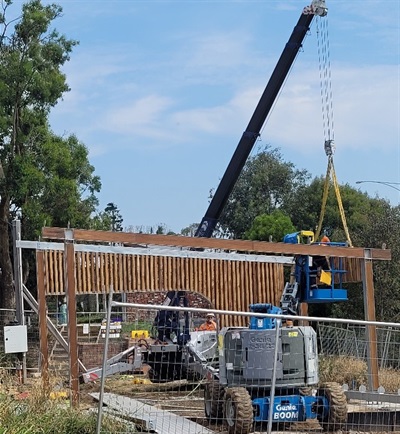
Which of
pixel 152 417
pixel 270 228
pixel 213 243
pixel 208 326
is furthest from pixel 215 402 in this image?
pixel 270 228

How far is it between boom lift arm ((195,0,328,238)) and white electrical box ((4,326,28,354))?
9.20 meters

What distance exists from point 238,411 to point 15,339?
6692mm

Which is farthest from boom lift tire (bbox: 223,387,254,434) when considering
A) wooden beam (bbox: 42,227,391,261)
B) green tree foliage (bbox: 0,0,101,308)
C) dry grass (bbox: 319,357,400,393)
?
green tree foliage (bbox: 0,0,101,308)

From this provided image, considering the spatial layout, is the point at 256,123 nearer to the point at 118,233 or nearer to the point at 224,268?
the point at 224,268

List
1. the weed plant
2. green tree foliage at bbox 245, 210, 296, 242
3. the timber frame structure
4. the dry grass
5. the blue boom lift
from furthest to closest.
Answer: green tree foliage at bbox 245, 210, 296, 242 < the dry grass < the timber frame structure < the blue boom lift < the weed plant

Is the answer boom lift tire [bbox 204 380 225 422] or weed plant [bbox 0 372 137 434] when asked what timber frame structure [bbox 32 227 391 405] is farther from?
boom lift tire [bbox 204 380 225 422]

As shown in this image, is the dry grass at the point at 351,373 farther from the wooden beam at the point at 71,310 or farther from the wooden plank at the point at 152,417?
the wooden plank at the point at 152,417

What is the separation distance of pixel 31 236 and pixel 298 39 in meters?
13.4

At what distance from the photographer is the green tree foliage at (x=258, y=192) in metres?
65.8

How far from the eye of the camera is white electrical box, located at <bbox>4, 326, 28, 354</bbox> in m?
17.9

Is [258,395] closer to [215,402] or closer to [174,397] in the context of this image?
[215,402]

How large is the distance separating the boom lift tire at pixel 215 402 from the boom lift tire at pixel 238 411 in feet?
2.01

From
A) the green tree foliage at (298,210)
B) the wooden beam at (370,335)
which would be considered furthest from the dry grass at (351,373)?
the green tree foliage at (298,210)

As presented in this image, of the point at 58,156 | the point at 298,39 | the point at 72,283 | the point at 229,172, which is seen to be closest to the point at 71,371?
the point at 72,283
